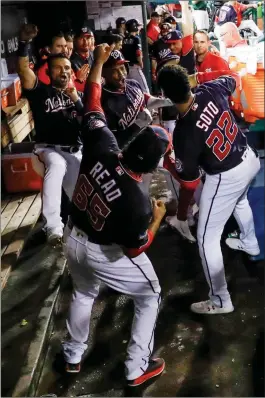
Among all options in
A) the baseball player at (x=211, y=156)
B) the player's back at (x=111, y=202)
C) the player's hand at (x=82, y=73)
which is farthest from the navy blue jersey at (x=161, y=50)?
the player's back at (x=111, y=202)

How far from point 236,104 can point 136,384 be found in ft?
8.75

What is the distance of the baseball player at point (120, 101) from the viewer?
4430mm

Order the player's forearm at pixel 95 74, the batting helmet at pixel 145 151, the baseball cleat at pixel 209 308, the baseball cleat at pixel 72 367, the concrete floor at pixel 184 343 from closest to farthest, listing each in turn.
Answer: the batting helmet at pixel 145 151 → the concrete floor at pixel 184 343 → the baseball cleat at pixel 72 367 → the player's forearm at pixel 95 74 → the baseball cleat at pixel 209 308

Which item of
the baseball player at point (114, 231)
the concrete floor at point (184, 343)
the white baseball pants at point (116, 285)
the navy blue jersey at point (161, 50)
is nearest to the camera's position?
the baseball player at point (114, 231)

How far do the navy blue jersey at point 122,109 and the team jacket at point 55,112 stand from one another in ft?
1.13

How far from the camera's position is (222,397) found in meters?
3.07

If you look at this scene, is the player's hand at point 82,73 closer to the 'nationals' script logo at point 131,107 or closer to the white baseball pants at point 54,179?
the 'nationals' script logo at point 131,107

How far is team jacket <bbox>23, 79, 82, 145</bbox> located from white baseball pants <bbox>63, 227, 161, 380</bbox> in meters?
1.73

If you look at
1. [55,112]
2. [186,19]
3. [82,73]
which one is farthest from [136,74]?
[55,112]

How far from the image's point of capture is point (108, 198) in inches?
111

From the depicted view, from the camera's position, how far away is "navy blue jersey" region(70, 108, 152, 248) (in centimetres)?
279

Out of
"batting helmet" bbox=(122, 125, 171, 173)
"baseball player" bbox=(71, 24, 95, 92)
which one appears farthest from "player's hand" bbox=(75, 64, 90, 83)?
"batting helmet" bbox=(122, 125, 171, 173)

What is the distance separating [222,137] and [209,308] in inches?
57.5

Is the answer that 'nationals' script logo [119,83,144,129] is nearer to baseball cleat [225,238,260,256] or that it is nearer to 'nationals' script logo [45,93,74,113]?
'nationals' script logo [45,93,74,113]
